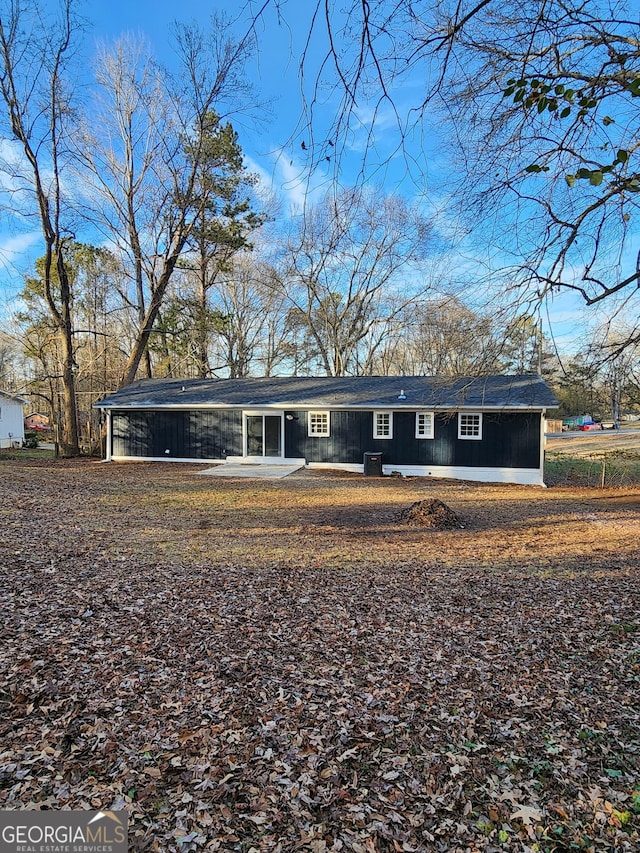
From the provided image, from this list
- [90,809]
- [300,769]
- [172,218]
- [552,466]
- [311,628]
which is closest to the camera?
[90,809]

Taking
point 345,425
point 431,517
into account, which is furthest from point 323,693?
point 345,425

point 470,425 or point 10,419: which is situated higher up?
point 10,419

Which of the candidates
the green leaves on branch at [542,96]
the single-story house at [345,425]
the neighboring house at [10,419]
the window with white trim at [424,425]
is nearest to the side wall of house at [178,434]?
the single-story house at [345,425]

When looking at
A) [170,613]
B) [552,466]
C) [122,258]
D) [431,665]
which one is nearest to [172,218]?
[122,258]

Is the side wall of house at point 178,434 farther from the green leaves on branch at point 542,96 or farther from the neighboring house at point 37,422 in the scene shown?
the neighboring house at point 37,422

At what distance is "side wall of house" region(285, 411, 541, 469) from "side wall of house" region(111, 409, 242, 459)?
2.24 m

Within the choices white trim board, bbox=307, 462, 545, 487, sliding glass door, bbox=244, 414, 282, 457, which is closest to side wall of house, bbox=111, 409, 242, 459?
sliding glass door, bbox=244, 414, 282, 457

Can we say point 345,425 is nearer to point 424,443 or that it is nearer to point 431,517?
point 424,443

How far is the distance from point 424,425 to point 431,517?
7236 mm

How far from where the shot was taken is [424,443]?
15273 mm

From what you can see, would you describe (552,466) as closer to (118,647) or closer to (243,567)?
(243,567)

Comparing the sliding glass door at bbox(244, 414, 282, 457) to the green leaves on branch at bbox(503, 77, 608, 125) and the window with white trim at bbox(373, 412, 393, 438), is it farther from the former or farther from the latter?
the green leaves on branch at bbox(503, 77, 608, 125)

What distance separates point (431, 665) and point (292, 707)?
3.57ft

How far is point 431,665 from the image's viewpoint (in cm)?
331
